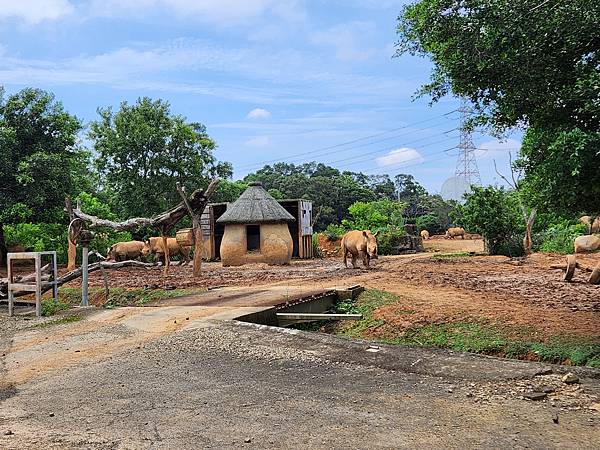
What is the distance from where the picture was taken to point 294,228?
3092cm

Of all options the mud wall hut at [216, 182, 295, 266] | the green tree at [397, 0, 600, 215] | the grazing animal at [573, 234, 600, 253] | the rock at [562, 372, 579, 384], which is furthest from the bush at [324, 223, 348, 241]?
the rock at [562, 372, 579, 384]

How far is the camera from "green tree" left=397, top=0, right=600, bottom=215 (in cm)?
655

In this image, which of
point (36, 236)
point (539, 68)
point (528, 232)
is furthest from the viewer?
point (528, 232)

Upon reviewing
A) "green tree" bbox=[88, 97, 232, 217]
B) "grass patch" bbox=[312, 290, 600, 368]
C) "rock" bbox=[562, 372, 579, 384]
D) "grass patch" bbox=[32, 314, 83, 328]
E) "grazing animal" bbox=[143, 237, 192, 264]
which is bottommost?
"grass patch" bbox=[312, 290, 600, 368]

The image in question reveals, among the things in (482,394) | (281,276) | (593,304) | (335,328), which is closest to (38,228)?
(281,276)

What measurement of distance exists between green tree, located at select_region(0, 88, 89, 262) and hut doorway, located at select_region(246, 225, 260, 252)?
300 inches

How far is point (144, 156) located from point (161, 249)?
281 inches

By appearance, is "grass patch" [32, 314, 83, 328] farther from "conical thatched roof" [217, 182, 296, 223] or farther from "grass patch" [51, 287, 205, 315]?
"conical thatched roof" [217, 182, 296, 223]

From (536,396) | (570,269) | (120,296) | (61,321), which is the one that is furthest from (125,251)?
(536,396)

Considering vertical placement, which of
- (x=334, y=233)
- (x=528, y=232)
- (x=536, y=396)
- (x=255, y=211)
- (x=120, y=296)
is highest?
(x=255, y=211)

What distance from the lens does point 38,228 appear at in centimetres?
2425

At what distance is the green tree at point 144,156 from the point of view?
30.5m

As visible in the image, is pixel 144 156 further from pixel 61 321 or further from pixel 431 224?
pixel 431 224

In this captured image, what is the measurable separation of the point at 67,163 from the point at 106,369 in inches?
643
